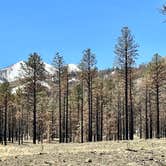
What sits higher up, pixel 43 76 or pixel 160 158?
pixel 43 76

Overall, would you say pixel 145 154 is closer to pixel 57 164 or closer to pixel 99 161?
pixel 99 161

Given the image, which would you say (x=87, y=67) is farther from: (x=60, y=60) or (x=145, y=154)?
(x=145, y=154)

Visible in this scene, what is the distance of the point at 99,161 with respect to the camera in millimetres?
19984

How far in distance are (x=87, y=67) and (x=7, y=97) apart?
21.2 meters

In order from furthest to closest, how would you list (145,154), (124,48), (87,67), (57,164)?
(87,67) < (124,48) < (145,154) < (57,164)

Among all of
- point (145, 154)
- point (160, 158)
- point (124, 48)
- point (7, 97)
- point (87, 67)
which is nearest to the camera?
point (160, 158)

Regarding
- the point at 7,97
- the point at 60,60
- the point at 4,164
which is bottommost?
the point at 4,164

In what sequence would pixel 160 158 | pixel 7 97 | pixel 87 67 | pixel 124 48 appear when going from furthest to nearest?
pixel 7 97, pixel 87 67, pixel 124 48, pixel 160 158

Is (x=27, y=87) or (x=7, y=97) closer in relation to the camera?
(x=27, y=87)

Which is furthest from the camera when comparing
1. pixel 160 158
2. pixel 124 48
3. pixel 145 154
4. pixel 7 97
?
pixel 7 97

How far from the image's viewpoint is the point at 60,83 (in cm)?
6738

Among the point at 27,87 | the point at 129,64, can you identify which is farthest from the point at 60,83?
the point at 129,64

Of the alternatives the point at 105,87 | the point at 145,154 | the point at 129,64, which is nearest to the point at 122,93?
the point at 105,87

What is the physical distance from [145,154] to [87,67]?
137ft
